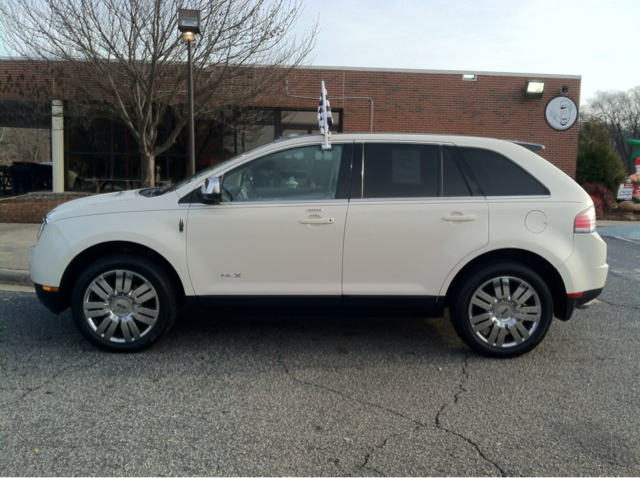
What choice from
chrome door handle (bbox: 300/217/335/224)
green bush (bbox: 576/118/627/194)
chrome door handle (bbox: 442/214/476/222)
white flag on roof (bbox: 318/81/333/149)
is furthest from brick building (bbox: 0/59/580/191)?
chrome door handle (bbox: 442/214/476/222)

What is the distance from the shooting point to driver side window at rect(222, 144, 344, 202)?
464 cm

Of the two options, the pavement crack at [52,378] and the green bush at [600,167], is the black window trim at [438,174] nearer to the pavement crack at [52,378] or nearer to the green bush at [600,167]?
the pavement crack at [52,378]

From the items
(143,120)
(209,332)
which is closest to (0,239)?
(143,120)

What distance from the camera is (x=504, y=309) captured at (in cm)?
460

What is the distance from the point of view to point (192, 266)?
4543 mm

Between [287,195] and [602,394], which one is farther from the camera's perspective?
[287,195]

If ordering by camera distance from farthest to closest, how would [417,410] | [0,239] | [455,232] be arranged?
[0,239] < [455,232] < [417,410]

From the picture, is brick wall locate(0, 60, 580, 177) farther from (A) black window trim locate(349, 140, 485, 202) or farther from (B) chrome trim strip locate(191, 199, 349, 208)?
(B) chrome trim strip locate(191, 199, 349, 208)

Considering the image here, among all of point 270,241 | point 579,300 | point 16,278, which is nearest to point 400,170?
point 270,241

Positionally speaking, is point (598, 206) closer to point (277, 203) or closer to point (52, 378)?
point (277, 203)

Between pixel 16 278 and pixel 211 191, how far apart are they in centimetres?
435

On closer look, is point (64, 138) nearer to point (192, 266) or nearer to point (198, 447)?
point (192, 266)

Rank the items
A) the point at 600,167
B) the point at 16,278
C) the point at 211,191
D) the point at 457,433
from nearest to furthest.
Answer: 1. the point at 457,433
2. the point at 211,191
3. the point at 16,278
4. the point at 600,167

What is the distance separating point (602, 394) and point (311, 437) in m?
2.20
